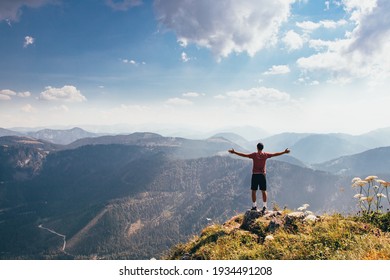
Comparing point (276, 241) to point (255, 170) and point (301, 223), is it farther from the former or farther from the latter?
point (255, 170)

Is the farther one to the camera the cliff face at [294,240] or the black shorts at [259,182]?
the black shorts at [259,182]

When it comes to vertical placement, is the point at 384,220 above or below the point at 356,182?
below

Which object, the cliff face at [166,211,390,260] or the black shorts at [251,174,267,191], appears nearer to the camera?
the cliff face at [166,211,390,260]

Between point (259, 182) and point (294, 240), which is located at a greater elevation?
point (259, 182)

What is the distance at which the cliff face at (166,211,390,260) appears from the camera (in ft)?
29.8

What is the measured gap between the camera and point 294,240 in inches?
421

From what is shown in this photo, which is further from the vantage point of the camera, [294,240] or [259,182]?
[259,182]

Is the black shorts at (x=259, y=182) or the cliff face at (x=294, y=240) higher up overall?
the black shorts at (x=259, y=182)

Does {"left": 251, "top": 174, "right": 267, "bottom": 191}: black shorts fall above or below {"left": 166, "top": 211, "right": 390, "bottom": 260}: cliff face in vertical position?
above

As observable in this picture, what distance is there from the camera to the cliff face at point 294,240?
9.09m
